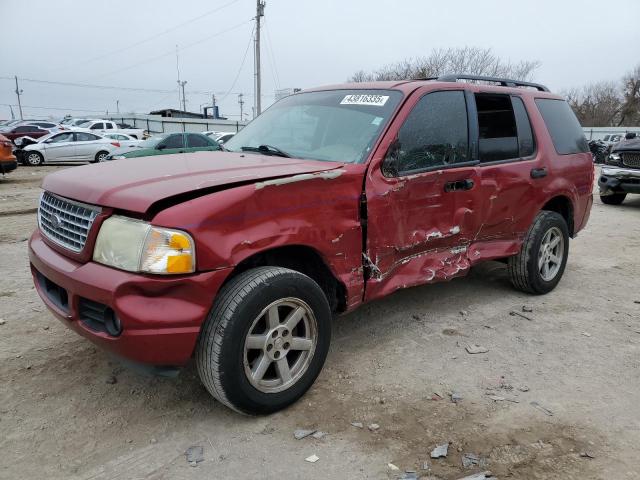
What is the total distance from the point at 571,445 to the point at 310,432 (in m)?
1.33

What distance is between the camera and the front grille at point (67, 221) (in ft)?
8.60

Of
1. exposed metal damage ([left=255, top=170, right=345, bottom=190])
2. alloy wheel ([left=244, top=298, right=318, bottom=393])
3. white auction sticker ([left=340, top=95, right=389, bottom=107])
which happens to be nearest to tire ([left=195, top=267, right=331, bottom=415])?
alloy wheel ([left=244, top=298, right=318, bottom=393])

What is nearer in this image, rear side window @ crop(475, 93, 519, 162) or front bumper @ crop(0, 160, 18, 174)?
rear side window @ crop(475, 93, 519, 162)

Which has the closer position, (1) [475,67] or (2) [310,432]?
(2) [310,432]

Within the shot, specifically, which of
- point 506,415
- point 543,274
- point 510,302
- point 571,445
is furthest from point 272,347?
point 543,274

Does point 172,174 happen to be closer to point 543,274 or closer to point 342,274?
point 342,274

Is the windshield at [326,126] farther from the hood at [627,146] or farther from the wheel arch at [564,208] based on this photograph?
the hood at [627,146]

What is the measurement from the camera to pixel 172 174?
2766mm

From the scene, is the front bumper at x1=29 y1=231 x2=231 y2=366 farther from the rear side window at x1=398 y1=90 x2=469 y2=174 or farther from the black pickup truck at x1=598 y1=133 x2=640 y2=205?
the black pickup truck at x1=598 y1=133 x2=640 y2=205

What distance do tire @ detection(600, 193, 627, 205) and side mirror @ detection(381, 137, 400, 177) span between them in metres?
9.97

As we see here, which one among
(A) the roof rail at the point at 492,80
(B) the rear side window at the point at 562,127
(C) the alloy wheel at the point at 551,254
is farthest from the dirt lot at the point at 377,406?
(A) the roof rail at the point at 492,80

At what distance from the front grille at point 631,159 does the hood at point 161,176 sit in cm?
969

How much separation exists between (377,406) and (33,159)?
1979cm

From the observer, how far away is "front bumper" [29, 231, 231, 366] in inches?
92.8
